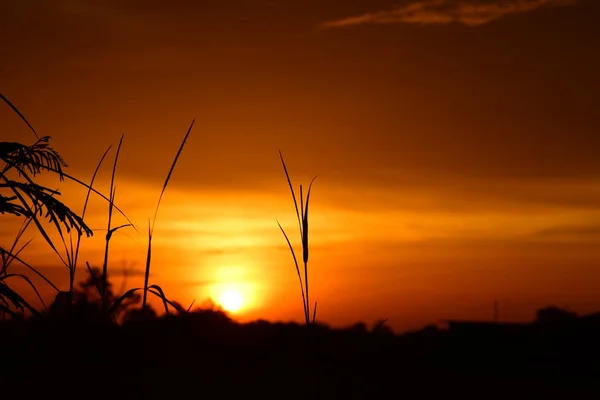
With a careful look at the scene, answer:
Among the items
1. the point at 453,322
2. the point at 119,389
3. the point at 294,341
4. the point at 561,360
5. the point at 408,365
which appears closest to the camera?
the point at 119,389

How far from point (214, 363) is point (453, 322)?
3.75 meters

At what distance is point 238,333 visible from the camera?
6547 mm

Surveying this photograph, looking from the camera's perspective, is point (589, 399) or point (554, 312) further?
point (554, 312)

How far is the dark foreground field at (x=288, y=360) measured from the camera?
382 cm

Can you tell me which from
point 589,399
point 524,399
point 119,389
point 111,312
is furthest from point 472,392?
point 111,312

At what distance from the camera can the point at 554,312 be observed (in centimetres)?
865

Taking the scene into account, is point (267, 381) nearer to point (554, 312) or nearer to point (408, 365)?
point (408, 365)

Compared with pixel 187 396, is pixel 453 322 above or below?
above

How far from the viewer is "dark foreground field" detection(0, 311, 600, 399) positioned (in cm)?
382

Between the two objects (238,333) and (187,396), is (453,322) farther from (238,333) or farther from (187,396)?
(187,396)

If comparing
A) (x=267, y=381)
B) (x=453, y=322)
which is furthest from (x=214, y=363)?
(x=453, y=322)

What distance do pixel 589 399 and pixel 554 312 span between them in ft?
7.50

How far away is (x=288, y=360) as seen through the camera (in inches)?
229

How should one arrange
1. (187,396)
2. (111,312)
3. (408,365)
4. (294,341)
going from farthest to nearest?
(408,365)
(294,341)
(187,396)
(111,312)
